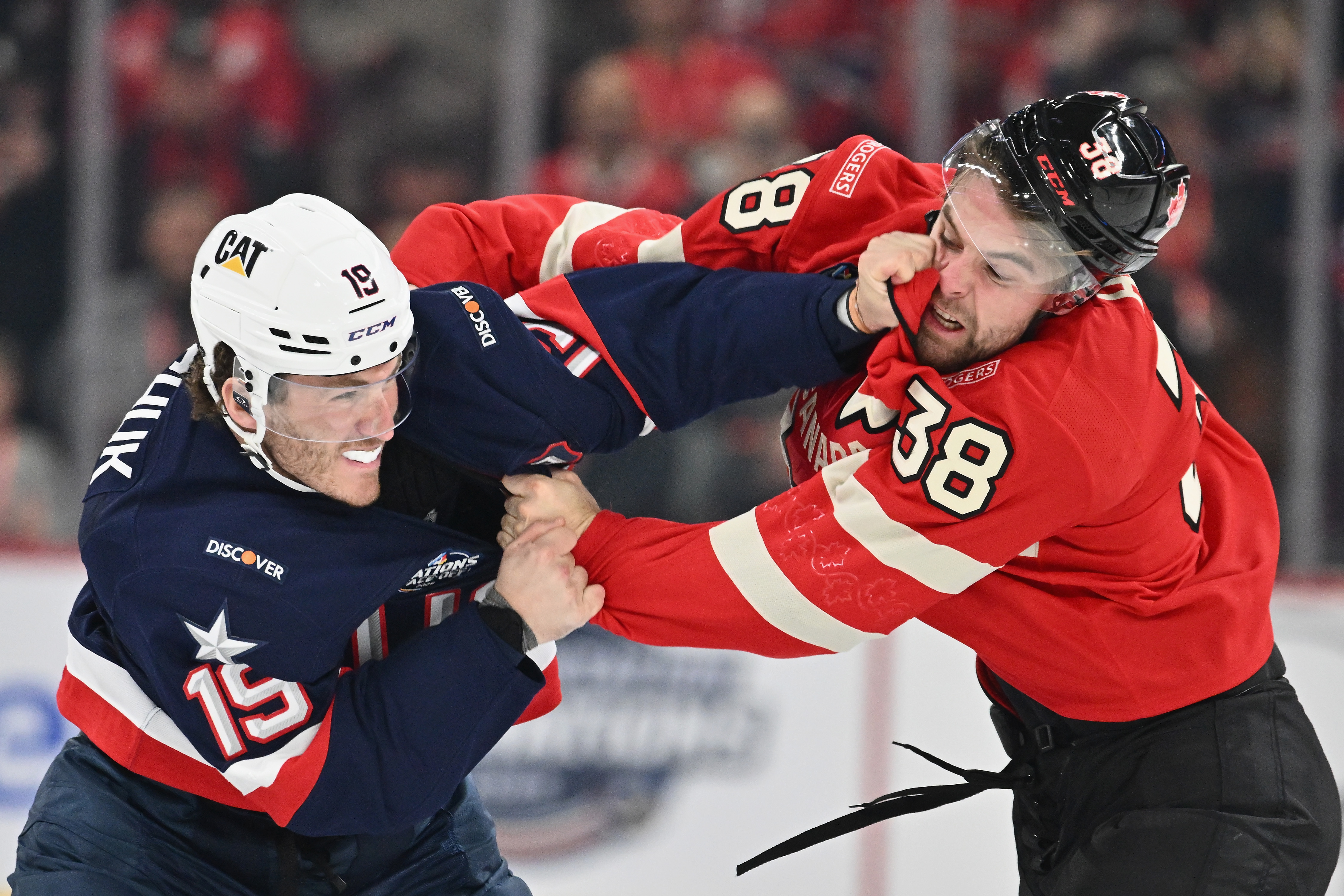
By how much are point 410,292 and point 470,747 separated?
0.85 m

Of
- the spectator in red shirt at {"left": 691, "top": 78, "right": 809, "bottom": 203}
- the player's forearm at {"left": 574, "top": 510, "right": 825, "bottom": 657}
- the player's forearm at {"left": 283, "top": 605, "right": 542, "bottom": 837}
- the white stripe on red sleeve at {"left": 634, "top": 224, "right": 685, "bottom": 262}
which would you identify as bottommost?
the player's forearm at {"left": 283, "top": 605, "right": 542, "bottom": 837}

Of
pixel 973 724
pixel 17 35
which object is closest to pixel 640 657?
pixel 973 724

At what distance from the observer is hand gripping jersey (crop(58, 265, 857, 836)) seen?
2.43 m

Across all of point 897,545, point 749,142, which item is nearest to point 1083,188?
point 897,545

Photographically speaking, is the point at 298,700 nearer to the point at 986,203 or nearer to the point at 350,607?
the point at 350,607

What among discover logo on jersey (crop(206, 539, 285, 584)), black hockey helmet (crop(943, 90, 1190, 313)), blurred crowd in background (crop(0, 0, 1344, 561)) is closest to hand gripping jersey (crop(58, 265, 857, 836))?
discover logo on jersey (crop(206, 539, 285, 584))

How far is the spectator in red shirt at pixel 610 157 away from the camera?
530 centimetres

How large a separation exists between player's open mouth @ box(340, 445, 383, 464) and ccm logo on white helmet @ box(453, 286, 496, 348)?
266 mm

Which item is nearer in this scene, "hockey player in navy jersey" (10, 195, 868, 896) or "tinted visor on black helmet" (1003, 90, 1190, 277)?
"tinted visor on black helmet" (1003, 90, 1190, 277)

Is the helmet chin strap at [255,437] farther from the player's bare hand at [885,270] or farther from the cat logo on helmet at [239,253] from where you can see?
the player's bare hand at [885,270]

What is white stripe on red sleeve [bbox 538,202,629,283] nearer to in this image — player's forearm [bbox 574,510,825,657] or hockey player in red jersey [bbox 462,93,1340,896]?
hockey player in red jersey [bbox 462,93,1340,896]

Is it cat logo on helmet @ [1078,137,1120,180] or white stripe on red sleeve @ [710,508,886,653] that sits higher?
cat logo on helmet @ [1078,137,1120,180]

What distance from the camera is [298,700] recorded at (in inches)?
97.5

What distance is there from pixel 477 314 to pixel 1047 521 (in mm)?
1069
